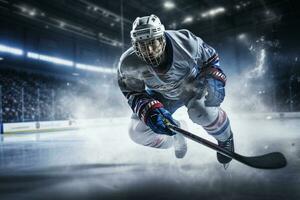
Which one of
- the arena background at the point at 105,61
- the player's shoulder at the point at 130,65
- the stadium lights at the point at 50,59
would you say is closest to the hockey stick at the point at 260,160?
the player's shoulder at the point at 130,65

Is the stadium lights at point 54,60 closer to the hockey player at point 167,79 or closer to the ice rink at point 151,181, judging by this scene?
the ice rink at point 151,181

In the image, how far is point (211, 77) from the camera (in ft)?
9.47

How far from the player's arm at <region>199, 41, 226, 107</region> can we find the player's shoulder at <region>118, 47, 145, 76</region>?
0.67 m

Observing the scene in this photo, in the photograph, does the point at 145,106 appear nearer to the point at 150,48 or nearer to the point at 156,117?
the point at 156,117

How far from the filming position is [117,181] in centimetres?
264

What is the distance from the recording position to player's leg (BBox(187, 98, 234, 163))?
3.00 meters

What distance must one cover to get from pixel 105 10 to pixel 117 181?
15.4m

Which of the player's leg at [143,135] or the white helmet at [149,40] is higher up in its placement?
the white helmet at [149,40]

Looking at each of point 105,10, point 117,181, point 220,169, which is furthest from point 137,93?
point 105,10

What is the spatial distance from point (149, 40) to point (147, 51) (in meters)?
0.10

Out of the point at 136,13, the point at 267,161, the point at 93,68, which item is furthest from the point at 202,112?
the point at 93,68

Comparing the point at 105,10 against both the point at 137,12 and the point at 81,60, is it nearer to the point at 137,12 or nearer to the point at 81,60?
the point at 137,12

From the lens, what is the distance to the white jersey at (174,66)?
2.81 metres

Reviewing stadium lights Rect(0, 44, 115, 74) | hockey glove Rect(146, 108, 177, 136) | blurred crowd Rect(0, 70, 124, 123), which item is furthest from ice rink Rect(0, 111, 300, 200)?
stadium lights Rect(0, 44, 115, 74)
